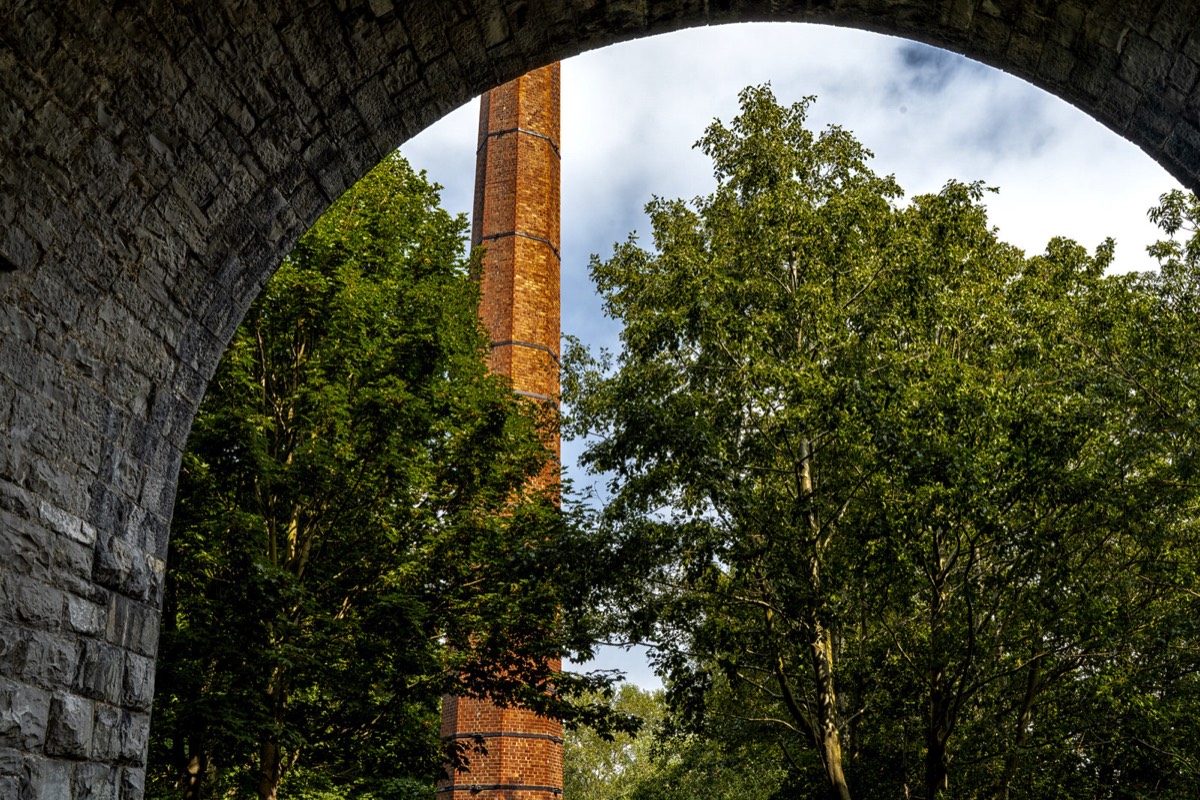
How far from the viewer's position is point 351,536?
441 inches

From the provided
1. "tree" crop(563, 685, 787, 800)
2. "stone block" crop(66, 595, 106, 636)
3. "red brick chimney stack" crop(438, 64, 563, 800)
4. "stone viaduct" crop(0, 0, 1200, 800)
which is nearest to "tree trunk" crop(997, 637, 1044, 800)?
"tree" crop(563, 685, 787, 800)

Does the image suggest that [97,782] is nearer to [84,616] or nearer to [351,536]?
[84,616]

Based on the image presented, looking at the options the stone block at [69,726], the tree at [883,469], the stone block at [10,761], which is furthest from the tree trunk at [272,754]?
the stone block at [10,761]

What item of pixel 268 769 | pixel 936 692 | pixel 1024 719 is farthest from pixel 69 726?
pixel 1024 719

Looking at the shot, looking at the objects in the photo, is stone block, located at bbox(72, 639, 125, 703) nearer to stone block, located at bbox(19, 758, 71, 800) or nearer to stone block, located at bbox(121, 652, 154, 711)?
stone block, located at bbox(121, 652, 154, 711)

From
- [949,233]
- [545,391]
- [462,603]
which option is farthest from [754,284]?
[545,391]

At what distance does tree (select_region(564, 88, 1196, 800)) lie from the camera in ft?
33.7

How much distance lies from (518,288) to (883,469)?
13987mm

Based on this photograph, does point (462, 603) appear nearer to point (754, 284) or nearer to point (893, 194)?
point (754, 284)

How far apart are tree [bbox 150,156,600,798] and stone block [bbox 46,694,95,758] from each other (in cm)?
604

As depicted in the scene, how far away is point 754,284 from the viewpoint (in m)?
11.7

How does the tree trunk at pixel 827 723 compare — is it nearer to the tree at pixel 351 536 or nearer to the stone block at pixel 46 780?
the tree at pixel 351 536

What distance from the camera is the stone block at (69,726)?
310cm

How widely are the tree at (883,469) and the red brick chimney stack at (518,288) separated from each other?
24.4 feet
